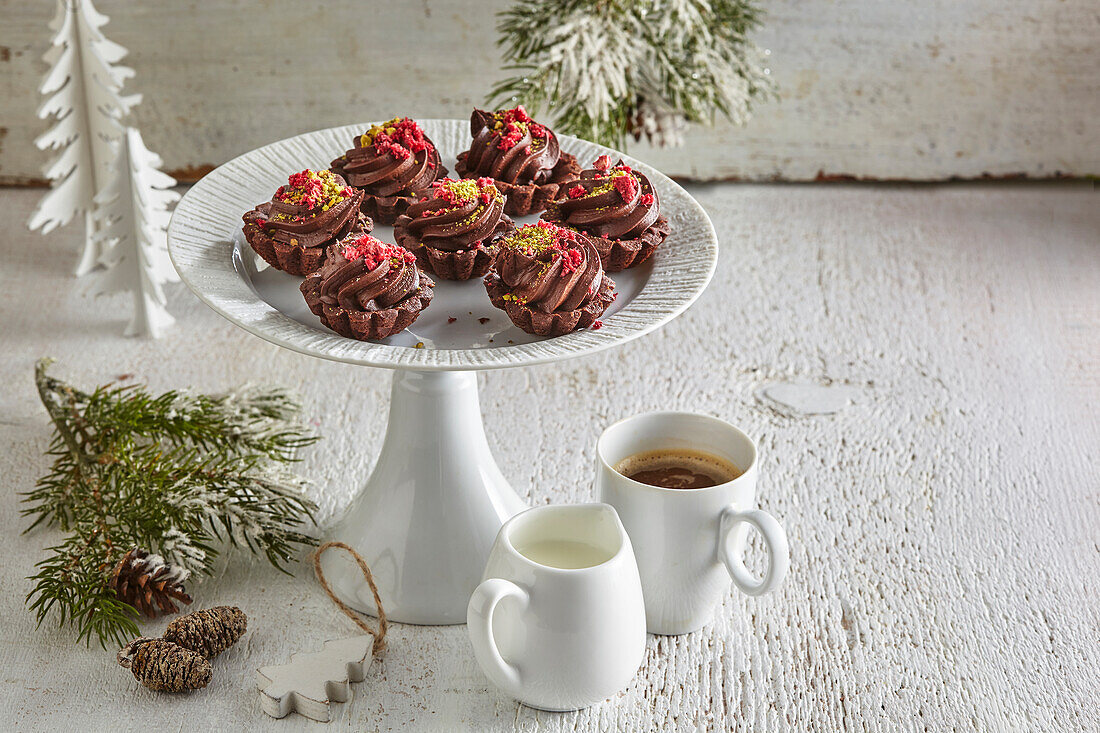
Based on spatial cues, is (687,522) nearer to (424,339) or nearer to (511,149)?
(424,339)

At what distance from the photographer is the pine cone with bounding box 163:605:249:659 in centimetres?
115

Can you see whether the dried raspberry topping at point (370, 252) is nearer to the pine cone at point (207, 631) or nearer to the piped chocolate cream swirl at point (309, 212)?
the piped chocolate cream swirl at point (309, 212)

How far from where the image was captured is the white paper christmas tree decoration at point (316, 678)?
1.10 metres

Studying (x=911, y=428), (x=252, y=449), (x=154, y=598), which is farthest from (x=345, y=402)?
(x=911, y=428)

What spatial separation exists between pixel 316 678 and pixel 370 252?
0.43 metres

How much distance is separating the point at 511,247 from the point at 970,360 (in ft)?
3.34

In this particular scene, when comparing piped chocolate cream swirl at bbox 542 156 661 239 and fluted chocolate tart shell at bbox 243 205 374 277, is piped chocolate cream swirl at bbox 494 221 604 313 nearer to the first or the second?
piped chocolate cream swirl at bbox 542 156 661 239

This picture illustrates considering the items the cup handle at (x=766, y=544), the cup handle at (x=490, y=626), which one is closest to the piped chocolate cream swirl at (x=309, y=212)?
the cup handle at (x=490, y=626)

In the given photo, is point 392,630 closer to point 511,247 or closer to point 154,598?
point 154,598

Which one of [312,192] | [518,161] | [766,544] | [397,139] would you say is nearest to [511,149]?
[518,161]

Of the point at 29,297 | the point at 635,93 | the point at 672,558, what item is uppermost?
the point at 635,93

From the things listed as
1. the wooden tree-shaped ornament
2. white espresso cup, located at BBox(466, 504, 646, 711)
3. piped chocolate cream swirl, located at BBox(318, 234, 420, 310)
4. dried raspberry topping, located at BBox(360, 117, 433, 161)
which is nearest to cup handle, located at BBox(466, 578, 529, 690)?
white espresso cup, located at BBox(466, 504, 646, 711)

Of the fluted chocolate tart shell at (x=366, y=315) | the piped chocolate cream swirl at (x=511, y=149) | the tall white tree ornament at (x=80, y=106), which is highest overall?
the piped chocolate cream swirl at (x=511, y=149)

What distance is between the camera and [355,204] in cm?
115
